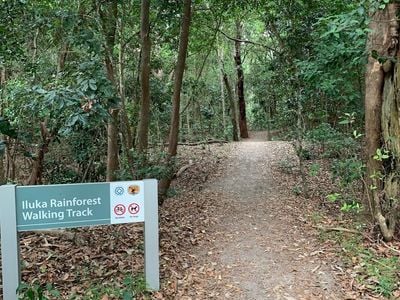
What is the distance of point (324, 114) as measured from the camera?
9.69 metres

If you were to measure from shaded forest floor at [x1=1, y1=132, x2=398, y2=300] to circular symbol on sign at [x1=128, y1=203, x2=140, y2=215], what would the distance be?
0.76m

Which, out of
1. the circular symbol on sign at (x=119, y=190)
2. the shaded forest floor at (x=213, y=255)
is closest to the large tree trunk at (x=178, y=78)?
the shaded forest floor at (x=213, y=255)

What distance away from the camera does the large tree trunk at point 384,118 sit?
5203mm

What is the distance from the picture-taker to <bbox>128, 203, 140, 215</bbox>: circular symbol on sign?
154 inches

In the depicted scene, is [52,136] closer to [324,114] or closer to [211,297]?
[211,297]

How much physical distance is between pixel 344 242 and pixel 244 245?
1344 millimetres

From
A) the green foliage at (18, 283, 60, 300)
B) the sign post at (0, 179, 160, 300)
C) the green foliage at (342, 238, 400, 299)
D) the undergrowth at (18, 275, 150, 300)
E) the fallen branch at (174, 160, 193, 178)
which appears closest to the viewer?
the green foliage at (18, 283, 60, 300)

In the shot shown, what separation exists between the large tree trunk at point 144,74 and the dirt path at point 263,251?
1.87 meters

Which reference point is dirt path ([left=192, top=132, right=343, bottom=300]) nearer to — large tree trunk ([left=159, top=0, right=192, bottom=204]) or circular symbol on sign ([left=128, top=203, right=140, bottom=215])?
large tree trunk ([left=159, top=0, right=192, bottom=204])

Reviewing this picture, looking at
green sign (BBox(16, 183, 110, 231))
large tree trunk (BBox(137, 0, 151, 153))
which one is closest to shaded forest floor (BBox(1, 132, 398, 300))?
green sign (BBox(16, 183, 110, 231))

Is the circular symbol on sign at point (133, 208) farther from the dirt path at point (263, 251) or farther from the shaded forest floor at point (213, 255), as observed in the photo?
the dirt path at point (263, 251)

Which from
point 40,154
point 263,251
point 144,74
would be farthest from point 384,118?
point 40,154

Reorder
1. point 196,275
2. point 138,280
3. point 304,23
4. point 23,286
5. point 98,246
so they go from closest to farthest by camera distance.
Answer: point 23,286 → point 138,280 → point 196,275 → point 98,246 → point 304,23

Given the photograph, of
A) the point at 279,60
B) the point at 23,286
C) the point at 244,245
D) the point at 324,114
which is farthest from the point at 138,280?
the point at 324,114
